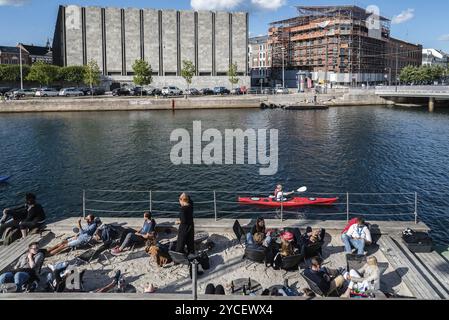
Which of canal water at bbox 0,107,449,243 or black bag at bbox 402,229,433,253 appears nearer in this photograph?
black bag at bbox 402,229,433,253

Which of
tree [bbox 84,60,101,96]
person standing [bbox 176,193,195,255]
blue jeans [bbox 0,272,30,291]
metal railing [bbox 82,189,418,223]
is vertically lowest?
metal railing [bbox 82,189,418,223]

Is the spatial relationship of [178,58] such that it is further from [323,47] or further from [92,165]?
[92,165]

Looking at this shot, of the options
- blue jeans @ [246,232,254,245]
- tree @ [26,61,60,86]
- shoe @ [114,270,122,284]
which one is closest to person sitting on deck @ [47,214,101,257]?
shoe @ [114,270,122,284]

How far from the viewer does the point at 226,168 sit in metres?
35.9

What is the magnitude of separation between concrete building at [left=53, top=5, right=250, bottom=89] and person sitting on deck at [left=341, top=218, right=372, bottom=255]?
348 feet

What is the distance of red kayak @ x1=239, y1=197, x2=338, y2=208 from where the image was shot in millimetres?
24906

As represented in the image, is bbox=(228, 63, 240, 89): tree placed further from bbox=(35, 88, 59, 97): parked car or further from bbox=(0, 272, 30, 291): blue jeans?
bbox=(0, 272, 30, 291): blue jeans

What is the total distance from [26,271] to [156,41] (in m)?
110

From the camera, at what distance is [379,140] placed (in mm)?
50969

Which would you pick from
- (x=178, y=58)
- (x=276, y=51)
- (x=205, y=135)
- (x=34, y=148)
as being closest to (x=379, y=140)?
(x=205, y=135)

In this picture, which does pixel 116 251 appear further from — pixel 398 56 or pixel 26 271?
pixel 398 56

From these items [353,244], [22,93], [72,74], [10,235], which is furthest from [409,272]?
[72,74]

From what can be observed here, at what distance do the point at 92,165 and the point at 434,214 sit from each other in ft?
85.8

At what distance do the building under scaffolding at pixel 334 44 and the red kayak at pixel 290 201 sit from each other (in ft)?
335
